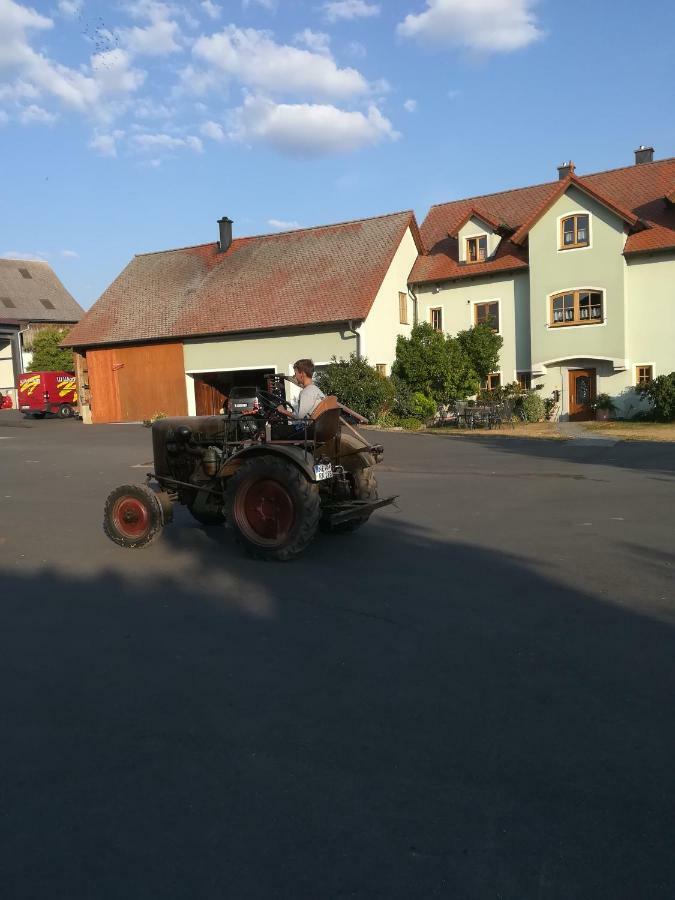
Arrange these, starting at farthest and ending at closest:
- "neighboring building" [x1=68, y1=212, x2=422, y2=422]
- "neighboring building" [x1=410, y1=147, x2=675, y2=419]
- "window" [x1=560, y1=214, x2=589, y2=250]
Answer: "neighboring building" [x1=68, y1=212, x2=422, y2=422] → "window" [x1=560, y1=214, x2=589, y2=250] → "neighboring building" [x1=410, y1=147, x2=675, y2=419]

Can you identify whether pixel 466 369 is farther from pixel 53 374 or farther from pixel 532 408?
pixel 53 374

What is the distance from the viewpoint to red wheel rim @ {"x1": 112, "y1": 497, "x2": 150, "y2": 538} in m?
7.36

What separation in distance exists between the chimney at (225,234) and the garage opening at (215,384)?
20.5ft

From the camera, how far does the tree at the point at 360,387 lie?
25.0 meters

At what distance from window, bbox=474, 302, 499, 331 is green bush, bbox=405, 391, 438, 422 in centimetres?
421

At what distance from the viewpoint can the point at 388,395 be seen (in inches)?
1000

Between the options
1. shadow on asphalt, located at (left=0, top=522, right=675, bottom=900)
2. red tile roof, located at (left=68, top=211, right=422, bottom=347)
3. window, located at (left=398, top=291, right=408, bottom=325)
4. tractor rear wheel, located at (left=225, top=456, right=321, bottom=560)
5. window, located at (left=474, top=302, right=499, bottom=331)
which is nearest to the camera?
shadow on asphalt, located at (left=0, top=522, right=675, bottom=900)

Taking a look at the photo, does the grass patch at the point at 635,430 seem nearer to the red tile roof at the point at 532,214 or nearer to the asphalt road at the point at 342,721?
the red tile roof at the point at 532,214

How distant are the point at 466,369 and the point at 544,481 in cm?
1526

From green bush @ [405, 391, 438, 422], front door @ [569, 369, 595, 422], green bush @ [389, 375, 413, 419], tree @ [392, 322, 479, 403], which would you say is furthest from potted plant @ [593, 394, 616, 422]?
green bush @ [389, 375, 413, 419]

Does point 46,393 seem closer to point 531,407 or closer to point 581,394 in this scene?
point 531,407

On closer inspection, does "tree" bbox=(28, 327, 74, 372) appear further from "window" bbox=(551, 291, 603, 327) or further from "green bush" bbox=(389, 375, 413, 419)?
"window" bbox=(551, 291, 603, 327)

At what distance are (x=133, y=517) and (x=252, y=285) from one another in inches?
930

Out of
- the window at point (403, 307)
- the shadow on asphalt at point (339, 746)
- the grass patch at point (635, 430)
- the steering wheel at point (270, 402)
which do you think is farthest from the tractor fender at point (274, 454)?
the window at point (403, 307)
